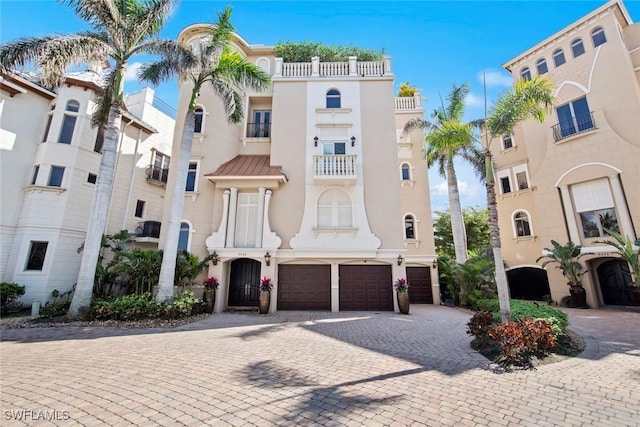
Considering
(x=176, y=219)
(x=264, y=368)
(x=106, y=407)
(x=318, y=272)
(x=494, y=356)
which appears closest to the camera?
(x=106, y=407)

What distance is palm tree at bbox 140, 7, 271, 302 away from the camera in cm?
1166

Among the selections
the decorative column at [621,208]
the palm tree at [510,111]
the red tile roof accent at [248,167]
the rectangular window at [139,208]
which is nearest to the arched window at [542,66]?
the decorative column at [621,208]

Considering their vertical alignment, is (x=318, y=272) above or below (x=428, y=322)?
above

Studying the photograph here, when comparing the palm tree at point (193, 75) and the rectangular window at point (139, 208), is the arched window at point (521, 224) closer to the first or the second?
the palm tree at point (193, 75)

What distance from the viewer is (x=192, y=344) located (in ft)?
24.9

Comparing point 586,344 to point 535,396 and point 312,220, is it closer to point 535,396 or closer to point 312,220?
point 535,396

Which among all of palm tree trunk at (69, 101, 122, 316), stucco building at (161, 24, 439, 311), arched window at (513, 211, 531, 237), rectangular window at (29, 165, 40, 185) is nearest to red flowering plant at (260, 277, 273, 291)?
stucco building at (161, 24, 439, 311)

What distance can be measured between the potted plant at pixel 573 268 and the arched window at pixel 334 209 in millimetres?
11905

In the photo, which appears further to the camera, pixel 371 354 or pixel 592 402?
pixel 371 354

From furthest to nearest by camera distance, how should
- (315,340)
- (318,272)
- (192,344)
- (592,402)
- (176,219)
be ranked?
(318,272)
(176,219)
(315,340)
(192,344)
(592,402)

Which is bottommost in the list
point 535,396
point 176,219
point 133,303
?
point 535,396

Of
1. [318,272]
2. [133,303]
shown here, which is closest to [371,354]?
[318,272]

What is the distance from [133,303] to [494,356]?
12173mm

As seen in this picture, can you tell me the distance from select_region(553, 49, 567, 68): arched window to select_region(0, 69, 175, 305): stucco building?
1135 inches
